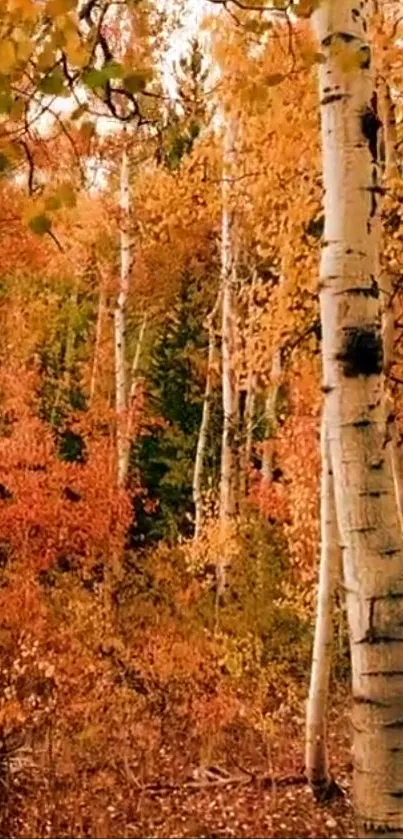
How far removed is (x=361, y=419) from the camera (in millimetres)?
2227

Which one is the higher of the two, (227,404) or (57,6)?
(227,404)

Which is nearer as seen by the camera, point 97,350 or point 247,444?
point 247,444

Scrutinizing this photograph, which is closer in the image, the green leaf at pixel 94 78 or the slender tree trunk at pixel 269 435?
the green leaf at pixel 94 78

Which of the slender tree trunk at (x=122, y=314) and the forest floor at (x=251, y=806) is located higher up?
the slender tree trunk at (x=122, y=314)

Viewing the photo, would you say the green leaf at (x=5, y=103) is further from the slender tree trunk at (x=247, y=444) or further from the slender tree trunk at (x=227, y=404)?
the slender tree trunk at (x=247, y=444)

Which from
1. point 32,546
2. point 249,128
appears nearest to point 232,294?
point 32,546

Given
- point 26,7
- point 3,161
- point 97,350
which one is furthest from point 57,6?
point 97,350

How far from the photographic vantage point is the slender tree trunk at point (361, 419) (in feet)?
7.18

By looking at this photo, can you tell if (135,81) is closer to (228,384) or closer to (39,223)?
(39,223)

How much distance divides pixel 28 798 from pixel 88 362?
16913mm

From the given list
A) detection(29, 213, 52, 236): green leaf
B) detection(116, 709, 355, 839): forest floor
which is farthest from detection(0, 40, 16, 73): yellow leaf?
detection(116, 709, 355, 839): forest floor

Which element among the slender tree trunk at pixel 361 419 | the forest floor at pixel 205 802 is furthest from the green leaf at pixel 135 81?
the forest floor at pixel 205 802

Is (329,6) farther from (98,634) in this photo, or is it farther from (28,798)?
(98,634)

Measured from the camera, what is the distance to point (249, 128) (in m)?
Result: 6.80
